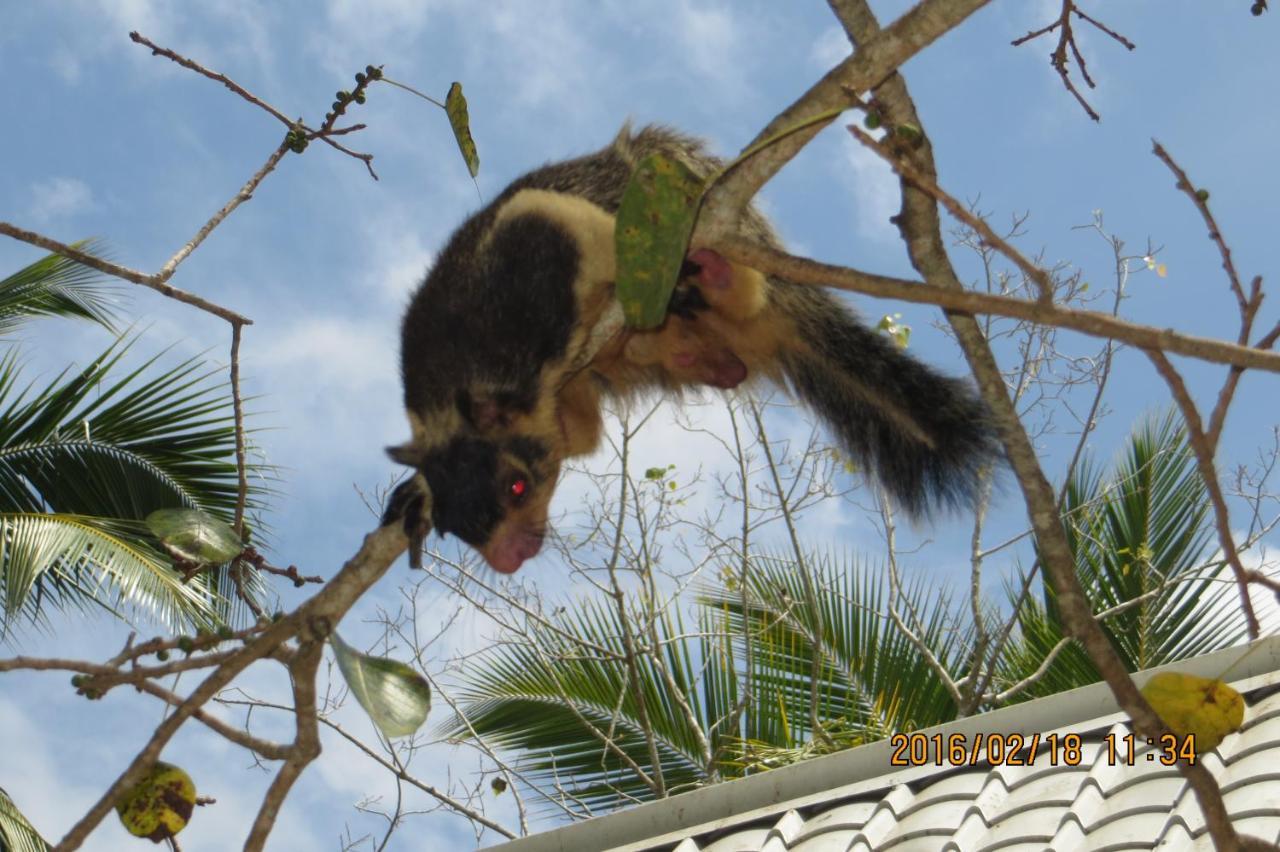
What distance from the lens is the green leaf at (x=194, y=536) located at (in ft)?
7.88

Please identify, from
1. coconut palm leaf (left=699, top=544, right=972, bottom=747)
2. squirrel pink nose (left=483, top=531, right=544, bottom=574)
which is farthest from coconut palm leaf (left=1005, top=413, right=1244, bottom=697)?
squirrel pink nose (left=483, top=531, right=544, bottom=574)

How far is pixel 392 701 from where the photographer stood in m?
2.19

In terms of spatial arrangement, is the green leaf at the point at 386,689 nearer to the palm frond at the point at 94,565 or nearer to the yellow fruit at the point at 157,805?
the yellow fruit at the point at 157,805

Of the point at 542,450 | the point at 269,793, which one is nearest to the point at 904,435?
the point at 542,450

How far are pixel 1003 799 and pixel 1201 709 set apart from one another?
235cm

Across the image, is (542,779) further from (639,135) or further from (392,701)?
(392,701)

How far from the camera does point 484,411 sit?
3.62 meters

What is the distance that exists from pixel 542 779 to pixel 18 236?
6444 millimetres

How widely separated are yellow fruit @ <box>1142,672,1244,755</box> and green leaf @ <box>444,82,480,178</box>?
172cm

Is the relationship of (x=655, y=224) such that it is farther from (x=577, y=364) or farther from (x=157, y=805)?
(x=577, y=364)

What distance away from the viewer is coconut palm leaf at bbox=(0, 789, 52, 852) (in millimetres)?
7109

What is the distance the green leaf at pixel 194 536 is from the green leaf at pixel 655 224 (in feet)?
3.12

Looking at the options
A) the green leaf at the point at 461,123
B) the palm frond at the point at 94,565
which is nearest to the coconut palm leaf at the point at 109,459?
the palm frond at the point at 94,565

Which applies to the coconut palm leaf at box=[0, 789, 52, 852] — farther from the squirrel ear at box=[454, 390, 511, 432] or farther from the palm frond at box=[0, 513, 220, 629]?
the squirrel ear at box=[454, 390, 511, 432]
